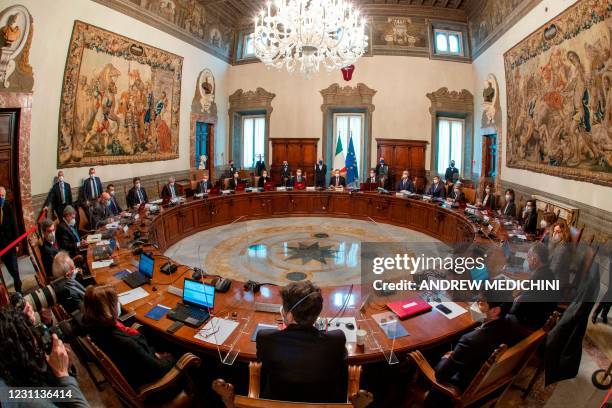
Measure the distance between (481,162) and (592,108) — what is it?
6161 mm

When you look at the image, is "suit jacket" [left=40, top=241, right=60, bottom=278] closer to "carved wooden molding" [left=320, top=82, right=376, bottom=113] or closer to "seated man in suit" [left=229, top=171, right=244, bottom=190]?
"seated man in suit" [left=229, top=171, right=244, bottom=190]

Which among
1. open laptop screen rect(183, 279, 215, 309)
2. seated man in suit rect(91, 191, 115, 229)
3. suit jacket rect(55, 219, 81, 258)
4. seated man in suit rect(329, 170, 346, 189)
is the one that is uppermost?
seated man in suit rect(329, 170, 346, 189)

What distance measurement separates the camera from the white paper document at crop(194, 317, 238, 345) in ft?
9.22

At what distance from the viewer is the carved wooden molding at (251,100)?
14094 mm

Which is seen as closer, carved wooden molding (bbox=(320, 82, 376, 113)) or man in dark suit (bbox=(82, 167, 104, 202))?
man in dark suit (bbox=(82, 167, 104, 202))

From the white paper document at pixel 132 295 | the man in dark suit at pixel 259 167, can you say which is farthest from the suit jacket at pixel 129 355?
the man in dark suit at pixel 259 167

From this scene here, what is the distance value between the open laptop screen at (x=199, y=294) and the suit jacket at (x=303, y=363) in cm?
127

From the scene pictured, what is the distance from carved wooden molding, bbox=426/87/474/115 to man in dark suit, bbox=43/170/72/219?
11660 mm

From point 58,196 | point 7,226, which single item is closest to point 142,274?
point 7,226

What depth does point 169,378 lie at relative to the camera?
2395 millimetres

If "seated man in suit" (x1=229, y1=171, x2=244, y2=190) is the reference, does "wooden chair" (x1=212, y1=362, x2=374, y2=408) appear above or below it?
below

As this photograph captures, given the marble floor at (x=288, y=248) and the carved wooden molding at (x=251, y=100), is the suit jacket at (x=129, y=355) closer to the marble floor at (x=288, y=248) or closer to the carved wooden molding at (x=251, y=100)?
the marble floor at (x=288, y=248)

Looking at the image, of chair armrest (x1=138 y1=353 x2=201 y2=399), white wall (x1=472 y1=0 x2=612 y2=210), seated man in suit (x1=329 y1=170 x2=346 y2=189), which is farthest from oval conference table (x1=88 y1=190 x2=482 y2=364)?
white wall (x1=472 y1=0 x2=612 y2=210)

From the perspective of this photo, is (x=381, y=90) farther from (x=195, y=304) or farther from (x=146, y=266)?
(x=195, y=304)
